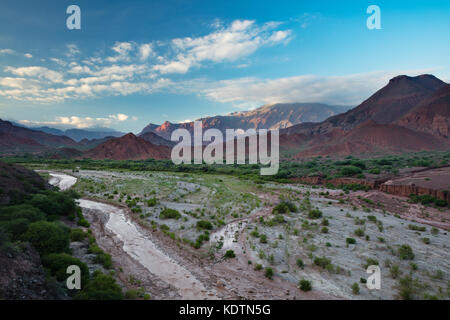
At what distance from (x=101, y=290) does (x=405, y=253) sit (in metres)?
13.4

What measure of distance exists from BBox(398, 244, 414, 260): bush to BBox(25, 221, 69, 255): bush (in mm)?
15422

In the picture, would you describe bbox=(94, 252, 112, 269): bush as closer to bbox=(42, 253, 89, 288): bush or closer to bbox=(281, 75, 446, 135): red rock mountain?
bbox=(42, 253, 89, 288): bush

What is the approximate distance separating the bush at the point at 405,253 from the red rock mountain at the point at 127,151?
105 meters

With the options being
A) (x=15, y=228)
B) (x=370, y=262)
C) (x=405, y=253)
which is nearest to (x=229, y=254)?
(x=370, y=262)

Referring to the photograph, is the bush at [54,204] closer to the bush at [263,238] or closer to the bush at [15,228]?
the bush at [15,228]

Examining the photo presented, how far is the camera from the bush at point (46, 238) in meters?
9.46

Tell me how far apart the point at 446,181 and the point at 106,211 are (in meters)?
35.0

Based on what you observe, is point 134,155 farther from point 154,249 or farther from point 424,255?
point 424,255

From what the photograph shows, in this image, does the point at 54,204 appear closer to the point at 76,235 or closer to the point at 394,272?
the point at 76,235

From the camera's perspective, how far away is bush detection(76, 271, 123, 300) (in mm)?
7381

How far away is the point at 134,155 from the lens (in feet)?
353

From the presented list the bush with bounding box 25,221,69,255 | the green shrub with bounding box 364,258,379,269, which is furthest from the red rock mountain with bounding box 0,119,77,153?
the green shrub with bounding box 364,258,379,269
